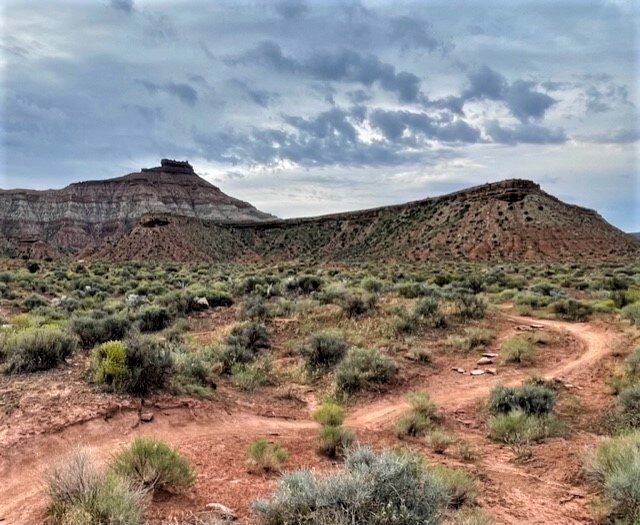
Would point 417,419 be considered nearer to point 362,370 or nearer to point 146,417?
point 362,370

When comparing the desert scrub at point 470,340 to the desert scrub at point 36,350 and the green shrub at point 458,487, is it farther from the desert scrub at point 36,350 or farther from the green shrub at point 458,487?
the desert scrub at point 36,350

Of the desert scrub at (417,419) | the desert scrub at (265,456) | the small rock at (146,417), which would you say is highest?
the small rock at (146,417)

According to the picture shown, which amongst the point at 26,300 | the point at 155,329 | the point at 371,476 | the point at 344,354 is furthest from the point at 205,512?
the point at 26,300

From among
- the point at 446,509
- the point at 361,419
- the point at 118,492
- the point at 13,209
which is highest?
the point at 13,209

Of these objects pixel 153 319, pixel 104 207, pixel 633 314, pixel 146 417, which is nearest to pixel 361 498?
pixel 146 417

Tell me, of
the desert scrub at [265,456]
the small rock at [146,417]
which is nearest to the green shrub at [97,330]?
the small rock at [146,417]

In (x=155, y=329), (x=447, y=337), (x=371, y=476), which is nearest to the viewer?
(x=371, y=476)

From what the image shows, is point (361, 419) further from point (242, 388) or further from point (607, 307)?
point (607, 307)

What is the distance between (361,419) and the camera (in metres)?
8.38

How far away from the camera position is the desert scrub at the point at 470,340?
488 inches

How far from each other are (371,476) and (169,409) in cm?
430

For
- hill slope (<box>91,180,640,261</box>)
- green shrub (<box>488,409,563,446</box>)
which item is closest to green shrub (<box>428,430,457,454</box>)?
green shrub (<box>488,409,563,446</box>)

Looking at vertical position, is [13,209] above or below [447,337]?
above

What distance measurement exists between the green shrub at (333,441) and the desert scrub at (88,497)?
269 centimetres
